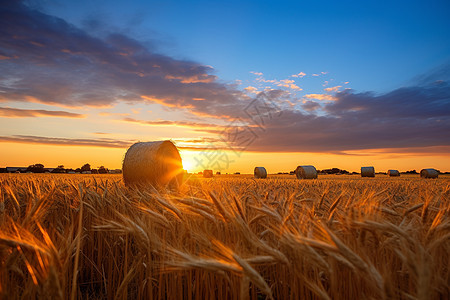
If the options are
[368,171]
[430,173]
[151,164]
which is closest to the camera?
[151,164]

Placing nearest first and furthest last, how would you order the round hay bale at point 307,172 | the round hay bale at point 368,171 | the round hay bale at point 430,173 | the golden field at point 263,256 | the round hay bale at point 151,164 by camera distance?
the golden field at point 263,256 < the round hay bale at point 151,164 < the round hay bale at point 307,172 < the round hay bale at point 430,173 < the round hay bale at point 368,171

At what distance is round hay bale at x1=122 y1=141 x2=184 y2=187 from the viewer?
1024 centimetres

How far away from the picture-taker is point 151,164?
33.4 ft

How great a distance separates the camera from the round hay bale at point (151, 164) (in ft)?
33.6

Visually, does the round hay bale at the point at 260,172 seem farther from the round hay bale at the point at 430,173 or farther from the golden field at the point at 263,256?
the golden field at the point at 263,256

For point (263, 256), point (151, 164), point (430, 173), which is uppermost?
point (151, 164)

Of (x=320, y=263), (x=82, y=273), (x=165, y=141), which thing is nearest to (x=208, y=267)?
(x=320, y=263)

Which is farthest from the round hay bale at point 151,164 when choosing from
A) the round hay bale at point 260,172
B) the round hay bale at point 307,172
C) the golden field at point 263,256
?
the round hay bale at point 260,172

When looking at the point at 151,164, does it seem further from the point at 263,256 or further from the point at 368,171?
the point at 368,171

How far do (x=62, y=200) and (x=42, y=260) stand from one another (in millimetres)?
3486

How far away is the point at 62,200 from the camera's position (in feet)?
15.1

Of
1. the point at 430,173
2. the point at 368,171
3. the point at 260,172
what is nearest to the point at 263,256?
the point at 260,172

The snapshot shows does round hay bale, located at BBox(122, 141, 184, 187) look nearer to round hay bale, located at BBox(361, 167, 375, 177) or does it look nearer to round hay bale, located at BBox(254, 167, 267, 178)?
round hay bale, located at BBox(254, 167, 267, 178)

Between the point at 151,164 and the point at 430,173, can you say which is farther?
the point at 430,173
